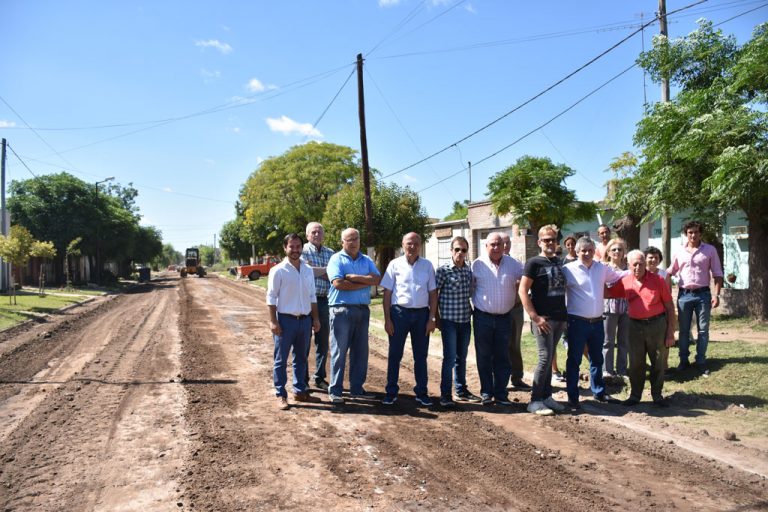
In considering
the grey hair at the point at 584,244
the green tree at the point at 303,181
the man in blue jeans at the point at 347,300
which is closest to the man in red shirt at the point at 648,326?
the grey hair at the point at 584,244

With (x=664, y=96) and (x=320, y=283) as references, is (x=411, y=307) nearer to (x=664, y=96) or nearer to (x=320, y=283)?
(x=320, y=283)

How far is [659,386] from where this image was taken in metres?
6.20

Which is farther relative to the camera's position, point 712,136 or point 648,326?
point 712,136

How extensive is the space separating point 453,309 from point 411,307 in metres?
0.48

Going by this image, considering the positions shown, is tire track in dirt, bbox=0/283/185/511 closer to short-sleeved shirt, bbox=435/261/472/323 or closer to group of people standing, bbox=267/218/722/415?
group of people standing, bbox=267/218/722/415

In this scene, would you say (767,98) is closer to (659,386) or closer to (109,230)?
(659,386)

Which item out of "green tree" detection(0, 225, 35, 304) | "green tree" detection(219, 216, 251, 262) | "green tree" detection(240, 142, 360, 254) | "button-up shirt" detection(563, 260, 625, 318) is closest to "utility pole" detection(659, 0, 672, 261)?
"button-up shirt" detection(563, 260, 625, 318)

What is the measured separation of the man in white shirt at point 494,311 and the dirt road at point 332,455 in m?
0.30

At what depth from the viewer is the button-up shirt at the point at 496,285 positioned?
242 inches

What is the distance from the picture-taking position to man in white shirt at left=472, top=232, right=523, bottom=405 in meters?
6.17

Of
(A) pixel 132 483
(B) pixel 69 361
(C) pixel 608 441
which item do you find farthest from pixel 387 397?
(B) pixel 69 361

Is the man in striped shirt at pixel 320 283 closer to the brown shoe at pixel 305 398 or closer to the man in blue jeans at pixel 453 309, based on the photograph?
the brown shoe at pixel 305 398

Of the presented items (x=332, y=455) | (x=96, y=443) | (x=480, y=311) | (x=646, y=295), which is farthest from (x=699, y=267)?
(x=96, y=443)

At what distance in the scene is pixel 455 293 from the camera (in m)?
6.27
